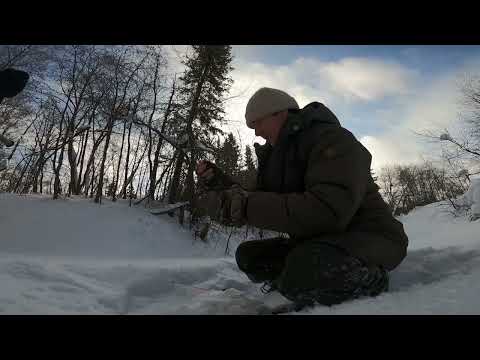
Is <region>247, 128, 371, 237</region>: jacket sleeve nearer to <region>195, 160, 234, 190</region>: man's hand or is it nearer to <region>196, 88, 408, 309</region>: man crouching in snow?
<region>196, 88, 408, 309</region>: man crouching in snow

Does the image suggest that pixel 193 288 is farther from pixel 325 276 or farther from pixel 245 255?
pixel 325 276

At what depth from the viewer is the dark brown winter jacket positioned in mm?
1531

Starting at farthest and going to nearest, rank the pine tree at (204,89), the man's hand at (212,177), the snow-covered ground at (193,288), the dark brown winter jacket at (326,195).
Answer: the pine tree at (204,89), the man's hand at (212,177), the dark brown winter jacket at (326,195), the snow-covered ground at (193,288)

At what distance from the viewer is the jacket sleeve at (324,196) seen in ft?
4.99

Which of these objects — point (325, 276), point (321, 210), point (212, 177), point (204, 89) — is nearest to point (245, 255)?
point (212, 177)

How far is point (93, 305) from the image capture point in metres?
1.85

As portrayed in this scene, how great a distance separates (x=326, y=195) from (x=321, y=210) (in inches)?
3.2

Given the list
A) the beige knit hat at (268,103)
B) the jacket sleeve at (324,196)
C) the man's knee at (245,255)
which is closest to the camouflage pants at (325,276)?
the jacket sleeve at (324,196)

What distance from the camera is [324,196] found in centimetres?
151

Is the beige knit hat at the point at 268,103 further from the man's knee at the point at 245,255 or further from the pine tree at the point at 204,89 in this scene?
the pine tree at the point at 204,89

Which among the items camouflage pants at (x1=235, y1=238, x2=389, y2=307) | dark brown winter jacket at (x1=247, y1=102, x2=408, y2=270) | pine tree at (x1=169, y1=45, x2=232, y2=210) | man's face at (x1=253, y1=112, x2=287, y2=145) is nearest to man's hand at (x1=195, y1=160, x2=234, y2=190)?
dark brown winter jacket at (x1=247, y1=102, x2=408, y2=270)

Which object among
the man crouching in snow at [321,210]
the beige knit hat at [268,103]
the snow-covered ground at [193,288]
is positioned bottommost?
the snow-covered ground at [193,288]
